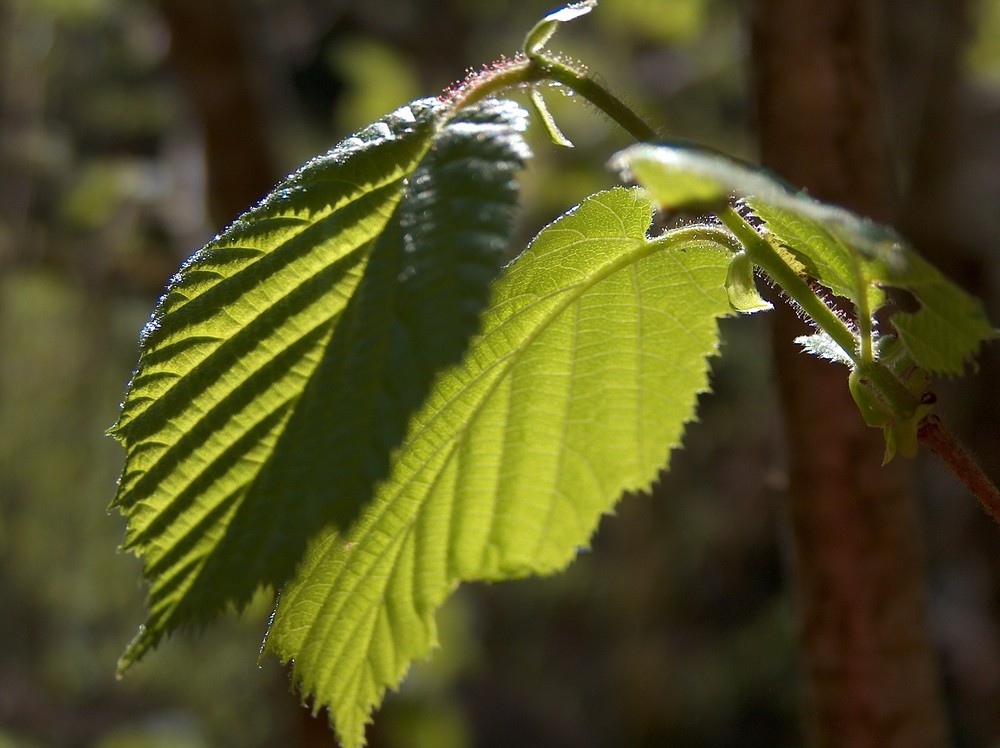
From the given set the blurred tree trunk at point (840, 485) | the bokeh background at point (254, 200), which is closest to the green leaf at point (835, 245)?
the blurred tree trunk at point (840, 485)

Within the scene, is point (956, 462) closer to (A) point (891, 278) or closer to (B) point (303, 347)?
(A) point (891, 278)

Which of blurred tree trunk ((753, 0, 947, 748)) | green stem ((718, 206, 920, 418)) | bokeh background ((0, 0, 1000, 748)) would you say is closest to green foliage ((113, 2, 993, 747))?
green stem ((718, 206, 920, 418))

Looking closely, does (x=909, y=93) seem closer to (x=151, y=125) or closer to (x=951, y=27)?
(x=951, y=27)

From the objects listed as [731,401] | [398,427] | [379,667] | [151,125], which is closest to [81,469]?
[151,125]

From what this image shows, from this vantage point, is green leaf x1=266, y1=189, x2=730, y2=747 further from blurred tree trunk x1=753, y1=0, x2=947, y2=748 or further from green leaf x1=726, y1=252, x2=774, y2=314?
blurred tree trunk x1=753, y1=0, x2=947, y2=748

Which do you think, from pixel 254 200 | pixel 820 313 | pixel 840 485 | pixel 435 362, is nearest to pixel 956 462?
pixel 820 313

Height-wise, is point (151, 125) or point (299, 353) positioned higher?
point (151, 125)

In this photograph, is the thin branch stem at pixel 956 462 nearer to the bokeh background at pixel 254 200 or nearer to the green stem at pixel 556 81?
the green stem at pixel 556 81
